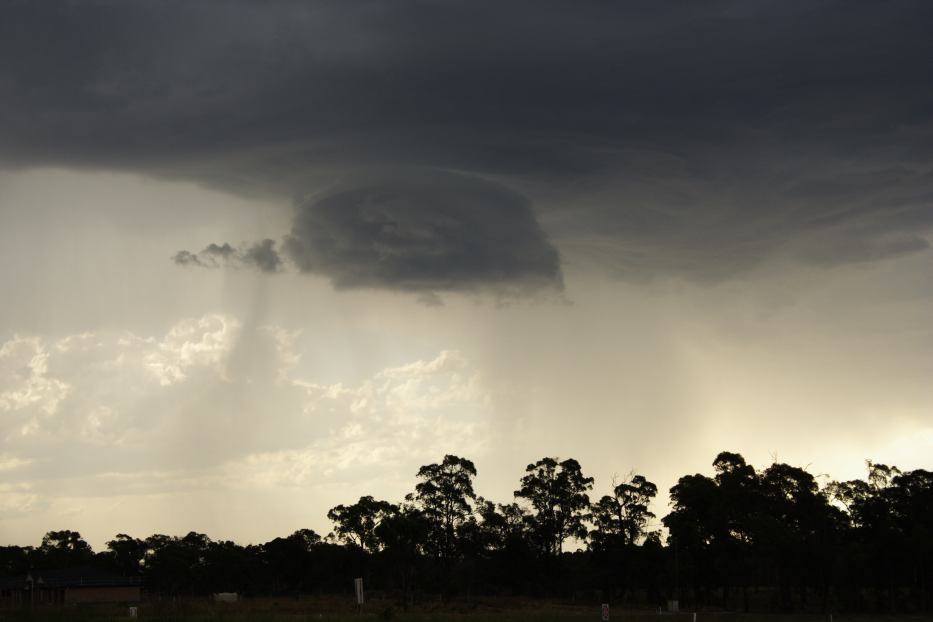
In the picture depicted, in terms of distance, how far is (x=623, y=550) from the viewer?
119875 mm

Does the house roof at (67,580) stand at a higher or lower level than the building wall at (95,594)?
higher

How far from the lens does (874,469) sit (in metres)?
113

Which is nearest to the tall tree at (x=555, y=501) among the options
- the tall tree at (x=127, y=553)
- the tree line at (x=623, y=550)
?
the tree line at (x=623, y=550)

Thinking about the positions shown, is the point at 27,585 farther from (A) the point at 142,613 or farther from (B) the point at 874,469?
(B) the point at 874,469

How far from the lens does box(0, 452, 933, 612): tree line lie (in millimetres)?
100312

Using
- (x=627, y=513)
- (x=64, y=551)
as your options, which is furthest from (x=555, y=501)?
(x=64, y=551)

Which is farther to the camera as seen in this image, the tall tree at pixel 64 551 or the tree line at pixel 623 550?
the tall tree at pixel 64 551

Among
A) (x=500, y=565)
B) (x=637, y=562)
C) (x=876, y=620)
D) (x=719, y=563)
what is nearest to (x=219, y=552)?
(x=500, y=565)

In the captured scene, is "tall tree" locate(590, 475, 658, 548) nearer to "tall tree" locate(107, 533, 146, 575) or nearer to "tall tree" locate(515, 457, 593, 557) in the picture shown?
"tall tree" locate(515, 457, 593, 557)

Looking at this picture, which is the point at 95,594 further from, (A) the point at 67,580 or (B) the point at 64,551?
(B) the point at 64,551

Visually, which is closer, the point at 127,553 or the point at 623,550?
the point at 623,550

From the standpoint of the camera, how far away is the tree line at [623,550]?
10031 centimetres

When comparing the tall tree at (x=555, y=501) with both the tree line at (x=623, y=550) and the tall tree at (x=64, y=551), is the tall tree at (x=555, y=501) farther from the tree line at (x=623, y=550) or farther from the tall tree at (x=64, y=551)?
the tall tree at (x=64, y=551)

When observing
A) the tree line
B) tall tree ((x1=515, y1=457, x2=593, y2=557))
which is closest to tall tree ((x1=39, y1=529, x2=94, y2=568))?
the tree line
